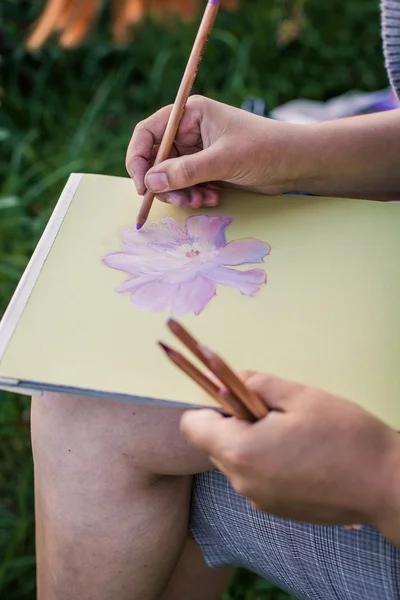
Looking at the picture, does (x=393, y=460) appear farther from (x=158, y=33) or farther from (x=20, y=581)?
(x=158, y=33)

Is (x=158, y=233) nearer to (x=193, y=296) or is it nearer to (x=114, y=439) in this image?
(x=193, y=296)

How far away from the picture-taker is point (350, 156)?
0.77 meters

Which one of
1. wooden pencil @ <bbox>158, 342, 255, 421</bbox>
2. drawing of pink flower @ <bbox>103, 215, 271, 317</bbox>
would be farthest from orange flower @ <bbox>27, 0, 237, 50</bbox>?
wooden pencil @ <bbox>158, 342, 255, 421</bbox>

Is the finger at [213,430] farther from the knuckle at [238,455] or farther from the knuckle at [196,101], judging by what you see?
the knuckle at [196,101]

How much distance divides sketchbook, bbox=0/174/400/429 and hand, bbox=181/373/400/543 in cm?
4

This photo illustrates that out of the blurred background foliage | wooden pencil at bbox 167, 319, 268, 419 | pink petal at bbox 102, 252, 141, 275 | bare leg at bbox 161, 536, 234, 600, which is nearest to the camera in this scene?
wooden pencil at bbox 167, 319, 268, 419

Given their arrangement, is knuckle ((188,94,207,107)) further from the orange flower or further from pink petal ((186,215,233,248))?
the orange flower

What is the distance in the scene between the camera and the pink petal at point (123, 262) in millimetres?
679

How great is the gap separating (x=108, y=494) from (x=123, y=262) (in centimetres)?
21

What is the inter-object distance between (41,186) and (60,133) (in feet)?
0.80

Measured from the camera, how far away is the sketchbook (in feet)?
1.90

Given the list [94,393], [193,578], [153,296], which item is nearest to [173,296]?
[153,296]

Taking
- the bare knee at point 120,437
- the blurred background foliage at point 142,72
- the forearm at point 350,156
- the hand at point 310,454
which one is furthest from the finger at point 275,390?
the blurred background foliage at point 142,72

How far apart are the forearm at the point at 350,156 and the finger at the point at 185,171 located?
96mm
